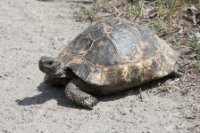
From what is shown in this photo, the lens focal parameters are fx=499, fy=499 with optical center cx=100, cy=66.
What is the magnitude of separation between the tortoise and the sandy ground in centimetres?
15

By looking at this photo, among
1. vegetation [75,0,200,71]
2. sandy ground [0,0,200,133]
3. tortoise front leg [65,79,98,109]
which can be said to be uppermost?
vegetation [75,0,200,71]

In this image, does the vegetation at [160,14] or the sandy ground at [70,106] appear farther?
the vegetation at [160,14]

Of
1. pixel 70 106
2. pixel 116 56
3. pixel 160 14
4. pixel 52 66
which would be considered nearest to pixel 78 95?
pixel 70 106

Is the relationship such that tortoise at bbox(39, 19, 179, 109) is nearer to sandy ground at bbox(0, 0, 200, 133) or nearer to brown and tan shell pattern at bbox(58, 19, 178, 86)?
brown and tan shell pattern at bbox(58, 19, 178, 86)

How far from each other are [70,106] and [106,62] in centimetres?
61

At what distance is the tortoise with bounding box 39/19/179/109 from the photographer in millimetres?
5066

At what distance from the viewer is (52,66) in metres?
5.14

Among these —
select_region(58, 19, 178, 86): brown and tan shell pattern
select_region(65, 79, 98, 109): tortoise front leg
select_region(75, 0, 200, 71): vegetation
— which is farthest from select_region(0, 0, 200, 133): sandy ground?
select_region(75, 0, 200, 71): vegetation

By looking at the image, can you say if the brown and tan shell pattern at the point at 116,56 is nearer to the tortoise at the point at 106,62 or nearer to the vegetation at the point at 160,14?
the tortoise at the point at 106,62

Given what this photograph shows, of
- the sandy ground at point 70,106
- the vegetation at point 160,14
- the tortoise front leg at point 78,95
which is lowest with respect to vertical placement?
the sandy ground at point 70,106

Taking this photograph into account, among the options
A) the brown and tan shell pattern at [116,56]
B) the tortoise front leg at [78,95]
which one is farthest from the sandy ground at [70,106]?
the brown and tan shell pattern at [116,56]

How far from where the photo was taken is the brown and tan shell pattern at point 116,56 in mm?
5066

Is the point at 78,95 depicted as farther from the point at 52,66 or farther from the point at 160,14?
the point at 160,14

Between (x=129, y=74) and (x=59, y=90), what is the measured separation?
0.89 m
